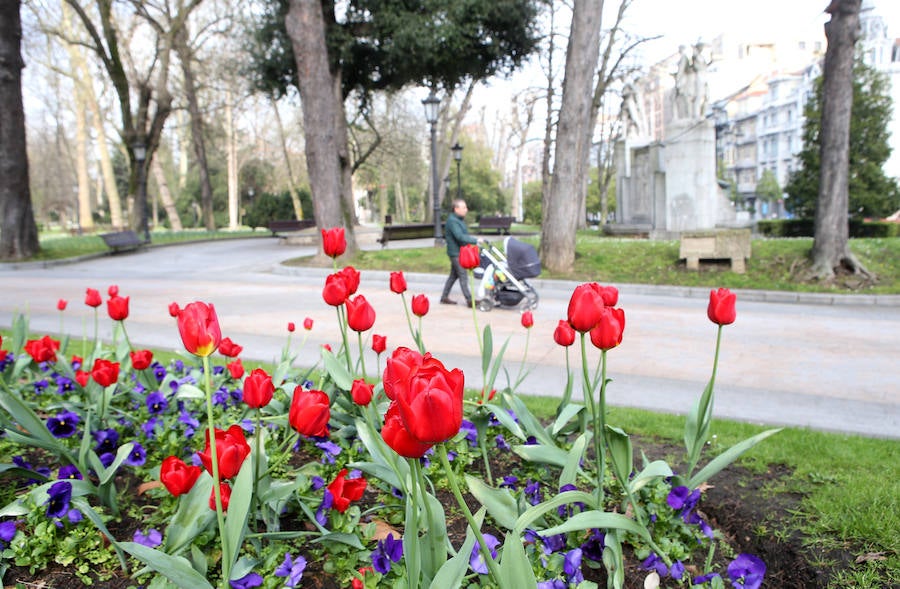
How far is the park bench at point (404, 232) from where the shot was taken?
22.8 m

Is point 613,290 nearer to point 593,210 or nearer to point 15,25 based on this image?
point 15,25

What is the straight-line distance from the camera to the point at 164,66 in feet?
88.2

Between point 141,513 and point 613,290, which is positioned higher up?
point 613,290

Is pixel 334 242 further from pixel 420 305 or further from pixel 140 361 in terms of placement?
pixel 140 361

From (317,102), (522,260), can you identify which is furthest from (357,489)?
(317,102)

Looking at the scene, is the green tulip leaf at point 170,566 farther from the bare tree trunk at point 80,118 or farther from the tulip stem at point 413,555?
the bare tree trunk at point 80,118

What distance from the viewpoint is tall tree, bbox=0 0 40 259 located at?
17562mm

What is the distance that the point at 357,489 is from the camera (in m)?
2.29

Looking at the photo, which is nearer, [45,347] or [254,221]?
[45,347]

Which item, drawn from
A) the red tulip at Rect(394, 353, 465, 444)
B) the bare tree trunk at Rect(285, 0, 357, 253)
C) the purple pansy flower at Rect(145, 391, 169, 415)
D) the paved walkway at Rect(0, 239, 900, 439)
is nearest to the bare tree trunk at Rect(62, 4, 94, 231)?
the paved walkway at Rect(0, 239, 900, 439)

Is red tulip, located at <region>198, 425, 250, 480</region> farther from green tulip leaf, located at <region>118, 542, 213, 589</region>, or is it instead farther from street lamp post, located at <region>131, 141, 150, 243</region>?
street lamp post, located at <region>131, 141, 150, 243</region>

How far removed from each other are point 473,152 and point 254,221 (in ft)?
75.1

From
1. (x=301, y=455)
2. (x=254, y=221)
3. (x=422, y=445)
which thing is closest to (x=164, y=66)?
(x=254, y=221)

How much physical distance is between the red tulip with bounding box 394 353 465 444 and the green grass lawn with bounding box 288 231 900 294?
12.2m
